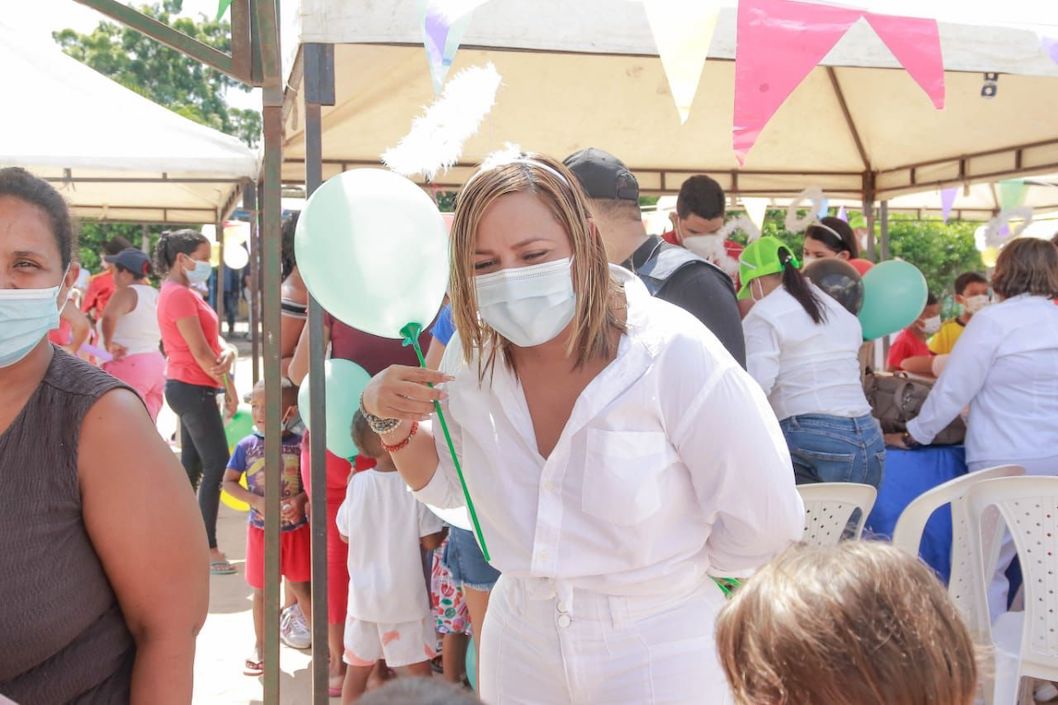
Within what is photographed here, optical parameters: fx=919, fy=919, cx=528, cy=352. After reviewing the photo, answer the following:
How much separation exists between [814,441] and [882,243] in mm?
5250

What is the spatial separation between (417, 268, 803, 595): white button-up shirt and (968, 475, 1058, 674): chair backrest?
190 centimetres

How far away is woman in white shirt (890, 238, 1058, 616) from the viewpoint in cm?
375

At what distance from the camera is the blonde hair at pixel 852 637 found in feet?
3.43

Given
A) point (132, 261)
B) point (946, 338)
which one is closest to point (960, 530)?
point (946, 338)

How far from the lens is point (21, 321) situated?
60.1 inches

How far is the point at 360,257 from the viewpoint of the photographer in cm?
188

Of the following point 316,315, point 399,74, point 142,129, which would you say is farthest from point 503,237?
point 142,129

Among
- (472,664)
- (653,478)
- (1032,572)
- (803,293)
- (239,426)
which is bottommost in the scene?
(472,664)

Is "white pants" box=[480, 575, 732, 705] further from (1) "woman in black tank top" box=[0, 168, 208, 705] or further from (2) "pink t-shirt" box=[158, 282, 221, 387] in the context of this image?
(2) "pink t-shirt" box=[158, 282, 221, 387]

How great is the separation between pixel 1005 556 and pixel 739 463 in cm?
284

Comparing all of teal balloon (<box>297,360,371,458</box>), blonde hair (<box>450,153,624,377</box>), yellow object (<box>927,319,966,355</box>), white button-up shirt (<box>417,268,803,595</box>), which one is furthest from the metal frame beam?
yellow object (<box>927,319,966,355</box>)

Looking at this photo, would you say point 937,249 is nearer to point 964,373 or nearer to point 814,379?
point 964,373

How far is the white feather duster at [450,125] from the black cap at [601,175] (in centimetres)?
52

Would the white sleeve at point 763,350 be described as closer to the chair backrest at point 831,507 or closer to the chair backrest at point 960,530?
the chair backrest at point 831,507
